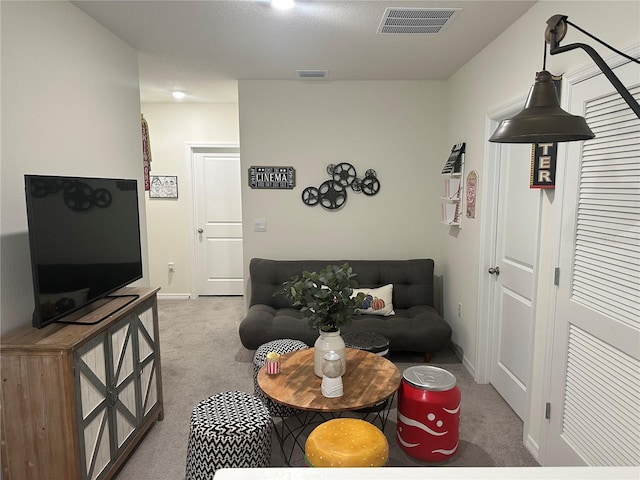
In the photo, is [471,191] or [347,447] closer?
[347,447]

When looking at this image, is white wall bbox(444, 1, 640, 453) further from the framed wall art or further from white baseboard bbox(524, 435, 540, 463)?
the framed wall art

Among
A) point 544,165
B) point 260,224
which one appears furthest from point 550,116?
point 260,224

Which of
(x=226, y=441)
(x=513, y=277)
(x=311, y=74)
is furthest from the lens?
(x=311, y=74)

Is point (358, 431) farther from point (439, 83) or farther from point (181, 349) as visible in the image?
point (439, 83)

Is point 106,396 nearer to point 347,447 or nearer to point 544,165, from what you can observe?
point 347,447

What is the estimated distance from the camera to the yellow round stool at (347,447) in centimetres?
183

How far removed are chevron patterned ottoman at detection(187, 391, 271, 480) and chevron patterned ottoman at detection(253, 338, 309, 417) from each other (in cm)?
56

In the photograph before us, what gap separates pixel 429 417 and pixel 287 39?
267 centimetres

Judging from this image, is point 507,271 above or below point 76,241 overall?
below

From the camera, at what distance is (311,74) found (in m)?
4.09

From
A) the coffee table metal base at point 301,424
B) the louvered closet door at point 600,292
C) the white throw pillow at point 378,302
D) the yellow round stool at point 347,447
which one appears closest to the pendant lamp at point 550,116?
the louvered closet door at point 600,292

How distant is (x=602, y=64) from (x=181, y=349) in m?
3.91

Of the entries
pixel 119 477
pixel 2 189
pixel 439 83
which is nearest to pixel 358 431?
pixel 119 477

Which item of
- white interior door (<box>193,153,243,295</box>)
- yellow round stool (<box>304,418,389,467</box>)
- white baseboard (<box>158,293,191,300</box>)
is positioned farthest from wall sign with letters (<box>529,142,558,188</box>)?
white baseboard (<box>158,293,191,300</box>)
